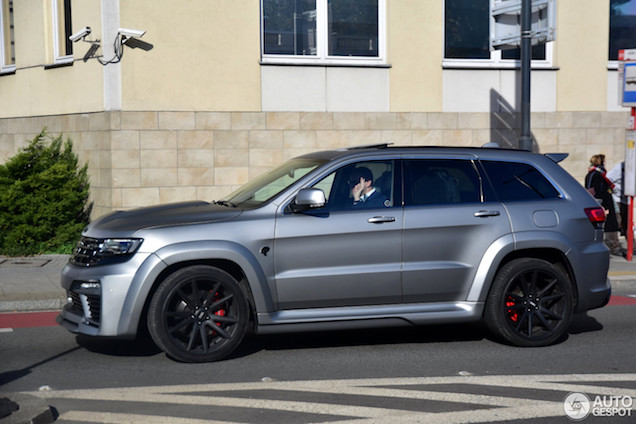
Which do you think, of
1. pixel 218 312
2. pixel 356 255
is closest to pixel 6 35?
pixel 218 312

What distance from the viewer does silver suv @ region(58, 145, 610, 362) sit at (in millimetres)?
6746

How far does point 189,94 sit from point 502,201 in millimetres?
7921

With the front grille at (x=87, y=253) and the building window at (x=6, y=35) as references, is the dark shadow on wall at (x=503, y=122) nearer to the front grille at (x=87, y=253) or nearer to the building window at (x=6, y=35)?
the building window at (x=6, y=35)

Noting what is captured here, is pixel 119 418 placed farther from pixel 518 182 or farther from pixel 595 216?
pixel 595 216

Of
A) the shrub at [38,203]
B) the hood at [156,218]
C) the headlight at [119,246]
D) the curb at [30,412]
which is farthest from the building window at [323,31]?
the curb at [30,412]

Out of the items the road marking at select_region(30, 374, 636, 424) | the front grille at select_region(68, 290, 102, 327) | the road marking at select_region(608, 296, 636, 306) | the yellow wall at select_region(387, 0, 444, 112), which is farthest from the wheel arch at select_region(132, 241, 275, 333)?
the yellow wall at select_region(387, 0, 444, 112)

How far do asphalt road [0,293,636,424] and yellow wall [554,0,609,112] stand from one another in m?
8.71

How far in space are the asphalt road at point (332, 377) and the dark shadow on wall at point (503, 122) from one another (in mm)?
7949

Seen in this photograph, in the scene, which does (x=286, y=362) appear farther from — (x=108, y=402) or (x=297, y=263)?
(x=108, y=402)

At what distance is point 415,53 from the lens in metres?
15.4

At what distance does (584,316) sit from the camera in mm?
9266

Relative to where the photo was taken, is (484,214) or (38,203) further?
(38,203)

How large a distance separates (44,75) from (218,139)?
3923mm

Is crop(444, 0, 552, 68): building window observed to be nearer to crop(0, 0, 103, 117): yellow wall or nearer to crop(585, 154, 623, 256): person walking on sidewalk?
crop(585, 154, 623, 256): person walking on sidewalk
